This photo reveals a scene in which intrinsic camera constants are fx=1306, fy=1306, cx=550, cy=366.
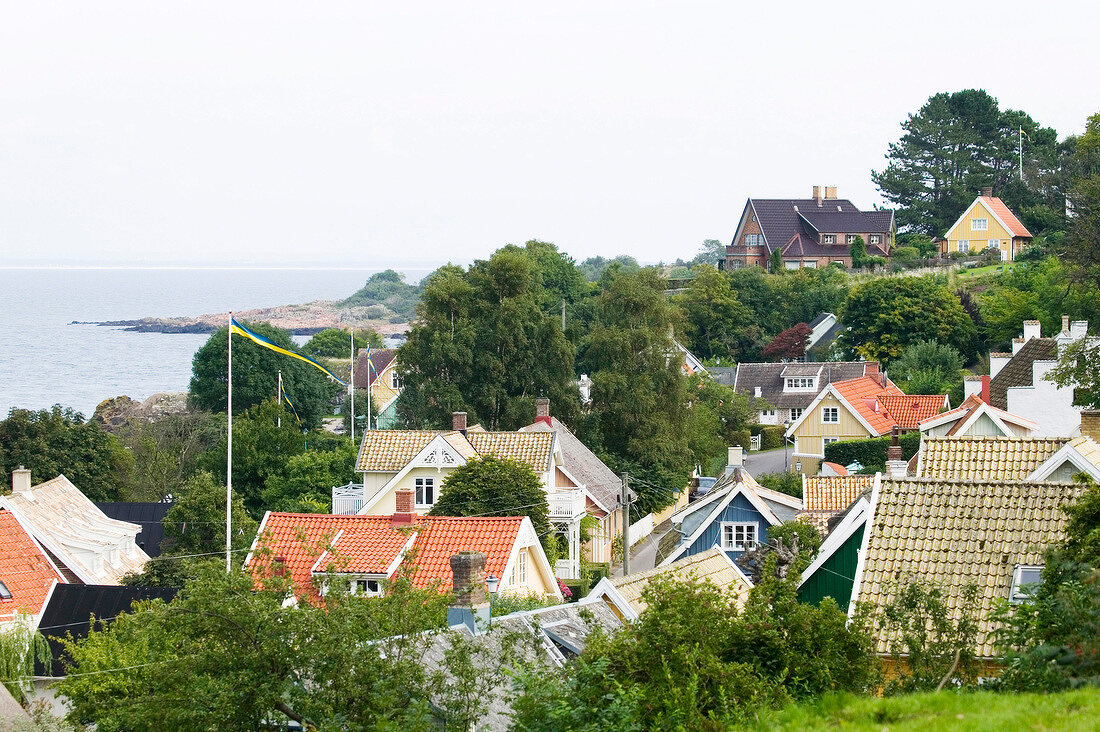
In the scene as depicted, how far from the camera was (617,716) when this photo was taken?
12797 millimetres

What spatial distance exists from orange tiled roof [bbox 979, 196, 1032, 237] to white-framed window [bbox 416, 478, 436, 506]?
66825 millimetres

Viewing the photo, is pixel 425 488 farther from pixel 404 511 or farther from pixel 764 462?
pixel 764 462

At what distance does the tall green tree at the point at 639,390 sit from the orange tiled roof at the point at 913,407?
10.4m

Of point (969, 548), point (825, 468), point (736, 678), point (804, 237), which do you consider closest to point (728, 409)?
point (825, 468)

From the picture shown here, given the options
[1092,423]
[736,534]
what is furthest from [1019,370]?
[1092,423]

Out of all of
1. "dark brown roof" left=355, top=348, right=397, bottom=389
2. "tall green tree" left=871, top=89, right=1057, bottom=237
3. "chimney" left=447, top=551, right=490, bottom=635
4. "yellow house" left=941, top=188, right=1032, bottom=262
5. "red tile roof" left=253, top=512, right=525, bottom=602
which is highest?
"tall green tree" left=871, top=89, right=1057, bottom=237

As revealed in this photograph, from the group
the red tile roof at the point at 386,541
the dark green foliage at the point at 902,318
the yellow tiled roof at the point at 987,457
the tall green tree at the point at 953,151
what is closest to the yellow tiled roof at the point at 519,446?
the red tile roof at the point at 386,541

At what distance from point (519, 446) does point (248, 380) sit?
44139 mm

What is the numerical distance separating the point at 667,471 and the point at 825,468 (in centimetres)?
1139

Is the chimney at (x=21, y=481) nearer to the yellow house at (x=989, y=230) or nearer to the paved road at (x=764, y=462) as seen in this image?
A: the paved road at (x=764, y=462)

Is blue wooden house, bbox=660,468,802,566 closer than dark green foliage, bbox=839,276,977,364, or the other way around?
blue wooden house, bbox=660,468,802,566

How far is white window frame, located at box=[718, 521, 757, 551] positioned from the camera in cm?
3600

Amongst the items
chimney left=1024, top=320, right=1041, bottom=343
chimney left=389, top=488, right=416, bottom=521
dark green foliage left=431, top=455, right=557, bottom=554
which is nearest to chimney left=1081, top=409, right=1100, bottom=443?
chimney left=389, top=488, right=416, bottom=521

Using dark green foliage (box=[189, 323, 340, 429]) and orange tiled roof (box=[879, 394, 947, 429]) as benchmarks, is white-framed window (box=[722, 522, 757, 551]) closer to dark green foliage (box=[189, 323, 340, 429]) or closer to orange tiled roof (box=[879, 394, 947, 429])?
orange tiled roof (box=[879, 394, 947, 429])
